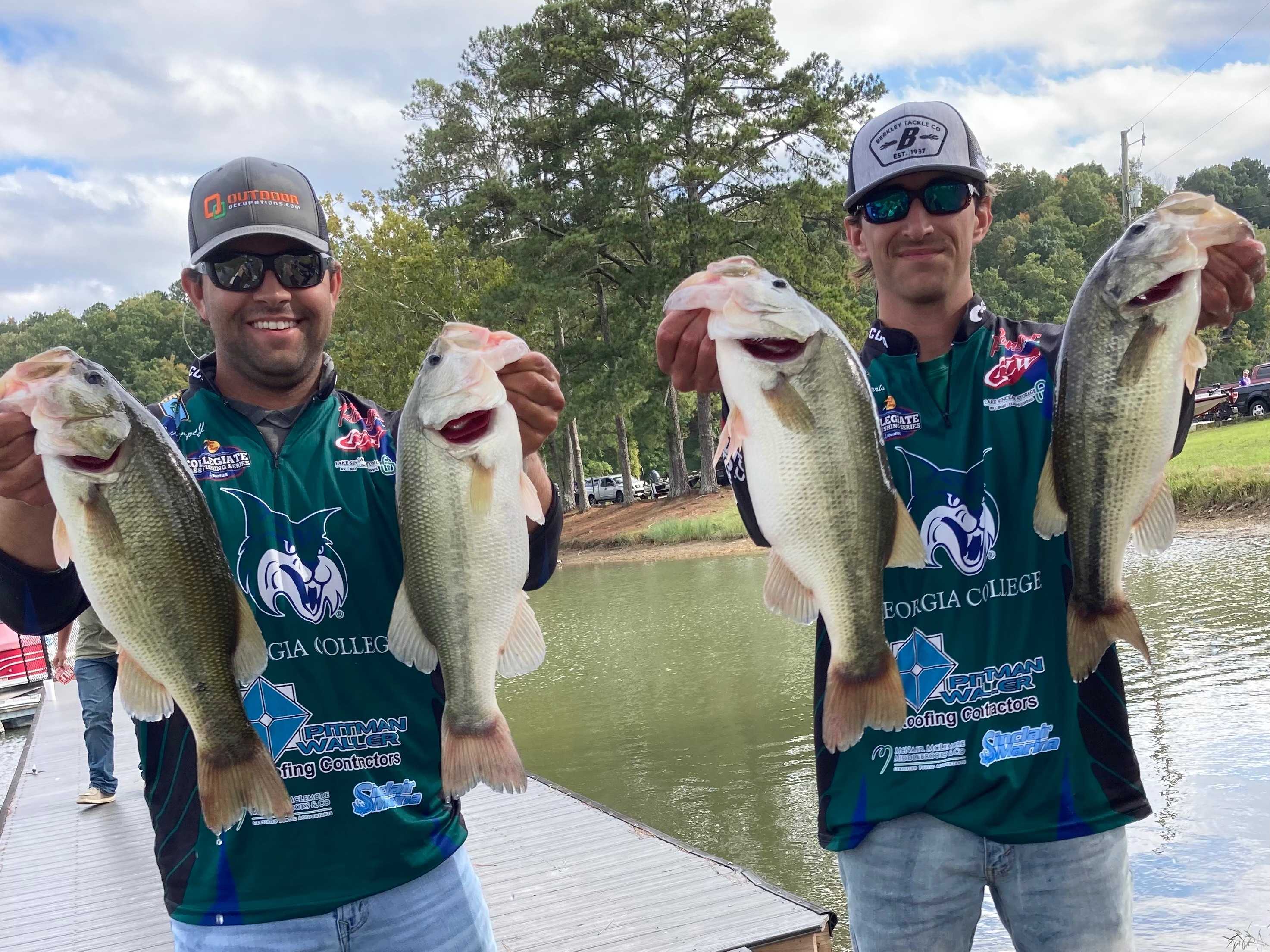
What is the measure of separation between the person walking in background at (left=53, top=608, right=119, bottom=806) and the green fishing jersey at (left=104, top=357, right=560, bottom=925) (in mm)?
4981

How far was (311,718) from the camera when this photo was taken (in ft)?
7.45

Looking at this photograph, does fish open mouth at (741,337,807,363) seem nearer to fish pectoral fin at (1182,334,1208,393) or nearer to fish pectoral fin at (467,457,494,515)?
fish pectoral fin at (467,457,494,515)

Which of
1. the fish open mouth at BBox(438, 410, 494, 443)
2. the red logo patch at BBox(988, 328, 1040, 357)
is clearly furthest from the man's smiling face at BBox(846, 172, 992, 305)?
the fish open mouth at BBox(438, 410, 494, 443)

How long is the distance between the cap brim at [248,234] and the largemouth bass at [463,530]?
1.59ft

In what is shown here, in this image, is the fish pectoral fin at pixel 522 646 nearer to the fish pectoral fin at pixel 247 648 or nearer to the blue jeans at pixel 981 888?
the fish pectoral fin at pixel 247 648

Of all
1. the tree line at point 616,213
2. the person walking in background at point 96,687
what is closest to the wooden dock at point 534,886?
the person walking in background at point 96,687

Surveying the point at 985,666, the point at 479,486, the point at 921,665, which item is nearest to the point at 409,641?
the point at 479,486

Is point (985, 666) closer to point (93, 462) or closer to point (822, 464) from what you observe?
point (822, 464)

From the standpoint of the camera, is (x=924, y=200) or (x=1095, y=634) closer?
(x=1095, y=634)

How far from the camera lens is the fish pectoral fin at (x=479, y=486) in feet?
7.19

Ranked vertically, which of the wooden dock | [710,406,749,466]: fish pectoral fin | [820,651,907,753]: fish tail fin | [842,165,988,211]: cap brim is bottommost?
the wooden dock

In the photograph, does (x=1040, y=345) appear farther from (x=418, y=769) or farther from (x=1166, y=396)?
(x=418, y=769)

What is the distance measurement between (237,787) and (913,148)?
2.13 meters

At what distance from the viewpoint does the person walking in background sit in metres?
6.73
